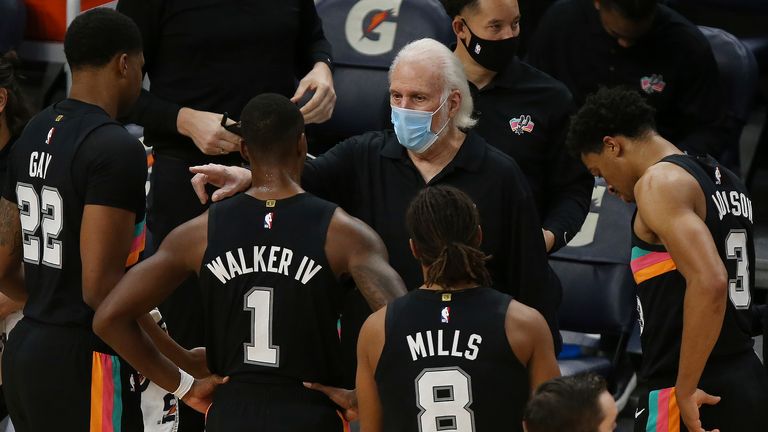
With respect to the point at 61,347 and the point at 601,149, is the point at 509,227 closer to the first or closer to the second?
the point at 601,149

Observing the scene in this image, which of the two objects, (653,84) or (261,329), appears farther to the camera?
(653,84)

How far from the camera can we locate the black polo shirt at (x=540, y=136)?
500 cm

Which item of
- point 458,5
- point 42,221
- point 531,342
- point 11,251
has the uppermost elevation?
point 458,5

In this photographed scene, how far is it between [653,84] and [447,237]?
3333mm

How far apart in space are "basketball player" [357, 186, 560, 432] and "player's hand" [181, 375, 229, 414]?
60 centimetres

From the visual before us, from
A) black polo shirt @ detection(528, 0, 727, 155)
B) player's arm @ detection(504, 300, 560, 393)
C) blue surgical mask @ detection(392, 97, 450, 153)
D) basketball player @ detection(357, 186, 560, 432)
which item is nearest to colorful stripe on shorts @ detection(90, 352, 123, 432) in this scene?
basketball player @ detection(357, 186, 560, 432)

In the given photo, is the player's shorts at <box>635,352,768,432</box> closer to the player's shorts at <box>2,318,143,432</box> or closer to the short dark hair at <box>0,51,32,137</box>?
the player's shorts at <box>2,318,143,432</box>

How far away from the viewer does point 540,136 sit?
197 inches

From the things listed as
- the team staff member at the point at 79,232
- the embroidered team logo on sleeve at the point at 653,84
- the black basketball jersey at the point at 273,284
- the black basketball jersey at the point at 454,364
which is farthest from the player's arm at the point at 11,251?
the embroidered team logo on sleeve at the point at 653,84

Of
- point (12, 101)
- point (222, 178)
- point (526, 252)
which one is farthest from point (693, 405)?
point (12, 101)

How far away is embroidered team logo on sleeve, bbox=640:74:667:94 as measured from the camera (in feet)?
21.7

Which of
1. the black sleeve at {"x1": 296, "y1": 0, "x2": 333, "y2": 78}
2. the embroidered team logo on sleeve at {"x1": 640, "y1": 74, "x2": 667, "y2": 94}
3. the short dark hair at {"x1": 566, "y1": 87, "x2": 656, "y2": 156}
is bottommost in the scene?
the embroidered team logo on sleeve at {"x1": 640, "y1": 74, "x2": 667, "y2": 94}

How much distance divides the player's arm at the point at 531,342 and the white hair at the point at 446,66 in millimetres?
1020

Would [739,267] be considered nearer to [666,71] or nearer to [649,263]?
[649,263]
